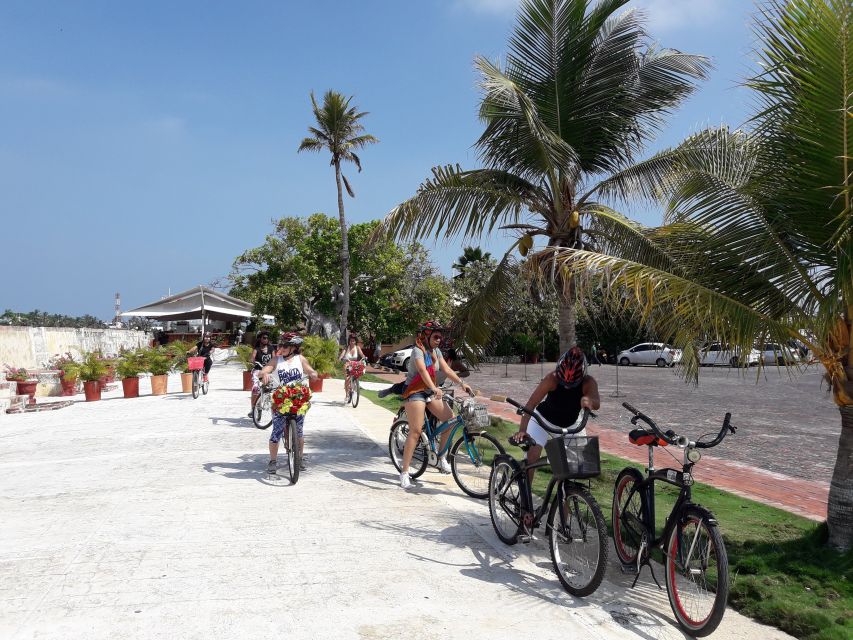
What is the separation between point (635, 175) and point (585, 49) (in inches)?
64.5

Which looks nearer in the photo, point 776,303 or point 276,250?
point 776,303

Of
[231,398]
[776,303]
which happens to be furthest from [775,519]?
[231,398]

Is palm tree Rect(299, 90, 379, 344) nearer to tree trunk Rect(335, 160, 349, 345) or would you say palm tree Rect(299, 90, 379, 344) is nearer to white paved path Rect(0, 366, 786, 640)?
tree trunk Rect(335, 160, 349, 345)

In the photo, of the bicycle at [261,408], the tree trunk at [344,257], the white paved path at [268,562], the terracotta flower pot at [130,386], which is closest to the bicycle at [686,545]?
the white paved path at [268,562]

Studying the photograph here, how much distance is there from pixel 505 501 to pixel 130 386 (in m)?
14.4

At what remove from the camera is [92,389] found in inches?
667

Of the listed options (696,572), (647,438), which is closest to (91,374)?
(647,438)

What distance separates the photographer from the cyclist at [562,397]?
5508 mm

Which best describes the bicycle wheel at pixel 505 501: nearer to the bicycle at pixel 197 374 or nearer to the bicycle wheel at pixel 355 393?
the bicycle wheel at pixel 355 393

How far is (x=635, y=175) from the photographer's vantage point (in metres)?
8.64

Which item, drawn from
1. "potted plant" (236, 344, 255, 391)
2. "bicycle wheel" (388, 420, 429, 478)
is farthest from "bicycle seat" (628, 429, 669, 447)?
"potted plant" (236, 344, 255, 391)

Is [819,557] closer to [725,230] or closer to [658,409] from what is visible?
[725,230]

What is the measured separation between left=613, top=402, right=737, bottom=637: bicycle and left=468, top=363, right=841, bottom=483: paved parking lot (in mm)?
1129

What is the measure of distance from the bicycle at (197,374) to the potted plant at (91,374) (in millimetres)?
2364
